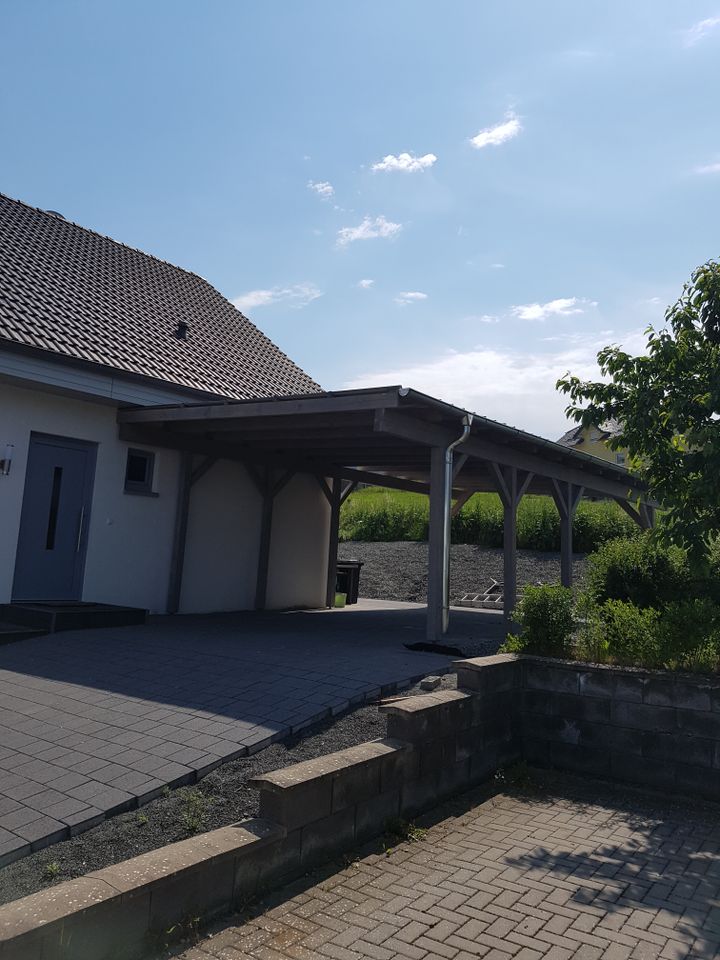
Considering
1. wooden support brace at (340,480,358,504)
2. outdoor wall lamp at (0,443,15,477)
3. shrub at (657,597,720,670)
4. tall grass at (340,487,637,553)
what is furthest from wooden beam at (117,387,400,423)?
tall grass at (340,487,637,553)

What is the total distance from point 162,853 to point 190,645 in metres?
4.96

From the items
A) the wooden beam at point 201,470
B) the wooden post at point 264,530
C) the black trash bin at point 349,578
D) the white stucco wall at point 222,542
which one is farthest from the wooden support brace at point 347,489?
the wooden beam at point 201,470

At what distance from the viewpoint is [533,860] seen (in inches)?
174

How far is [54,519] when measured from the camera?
979cm

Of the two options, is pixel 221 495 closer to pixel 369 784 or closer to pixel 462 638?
pixel 462 638

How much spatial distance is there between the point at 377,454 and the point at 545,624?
6304 millimetres

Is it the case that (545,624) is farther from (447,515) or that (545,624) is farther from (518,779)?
(447,515)

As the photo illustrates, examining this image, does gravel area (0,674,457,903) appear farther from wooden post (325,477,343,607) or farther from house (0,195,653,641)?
wooden post (325,477,343,607)

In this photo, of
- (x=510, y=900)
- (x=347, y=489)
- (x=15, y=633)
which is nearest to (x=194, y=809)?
(x=510, y=900)

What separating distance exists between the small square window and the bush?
241 inches

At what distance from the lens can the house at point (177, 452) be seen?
918 centimetres

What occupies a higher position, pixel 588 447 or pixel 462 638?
pixel 588 447

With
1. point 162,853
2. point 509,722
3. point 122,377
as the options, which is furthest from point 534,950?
point 122,377

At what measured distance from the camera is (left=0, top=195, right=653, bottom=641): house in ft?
30.1
